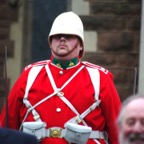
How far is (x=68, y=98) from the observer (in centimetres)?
702

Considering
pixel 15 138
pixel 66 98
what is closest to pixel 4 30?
pixel 66 98

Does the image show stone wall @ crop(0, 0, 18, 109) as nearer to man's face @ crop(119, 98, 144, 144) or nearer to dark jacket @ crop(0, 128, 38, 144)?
dark jacket @ crop(0, 128, 38, 144)

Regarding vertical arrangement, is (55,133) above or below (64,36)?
below

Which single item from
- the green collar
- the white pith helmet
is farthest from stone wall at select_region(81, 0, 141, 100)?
the green collar

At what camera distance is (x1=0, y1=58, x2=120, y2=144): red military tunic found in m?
7.00

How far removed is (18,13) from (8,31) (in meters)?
0.25

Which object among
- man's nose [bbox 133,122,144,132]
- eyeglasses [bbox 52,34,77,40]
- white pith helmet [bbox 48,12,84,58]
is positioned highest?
white pith helmet [bbox 48,12,84,58]

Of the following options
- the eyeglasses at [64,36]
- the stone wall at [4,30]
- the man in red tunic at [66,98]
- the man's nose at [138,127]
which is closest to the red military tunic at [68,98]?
the man in red tunic at [66,98]

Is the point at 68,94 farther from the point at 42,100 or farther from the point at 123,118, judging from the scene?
the point at 123,118

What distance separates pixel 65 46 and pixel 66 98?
393 millimetres

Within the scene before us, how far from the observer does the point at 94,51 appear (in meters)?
9.55

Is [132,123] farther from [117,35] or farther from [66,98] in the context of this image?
[117,35]

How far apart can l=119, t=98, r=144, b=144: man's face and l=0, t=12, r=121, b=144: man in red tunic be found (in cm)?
204

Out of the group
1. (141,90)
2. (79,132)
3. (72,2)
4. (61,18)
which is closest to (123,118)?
(79,132)
